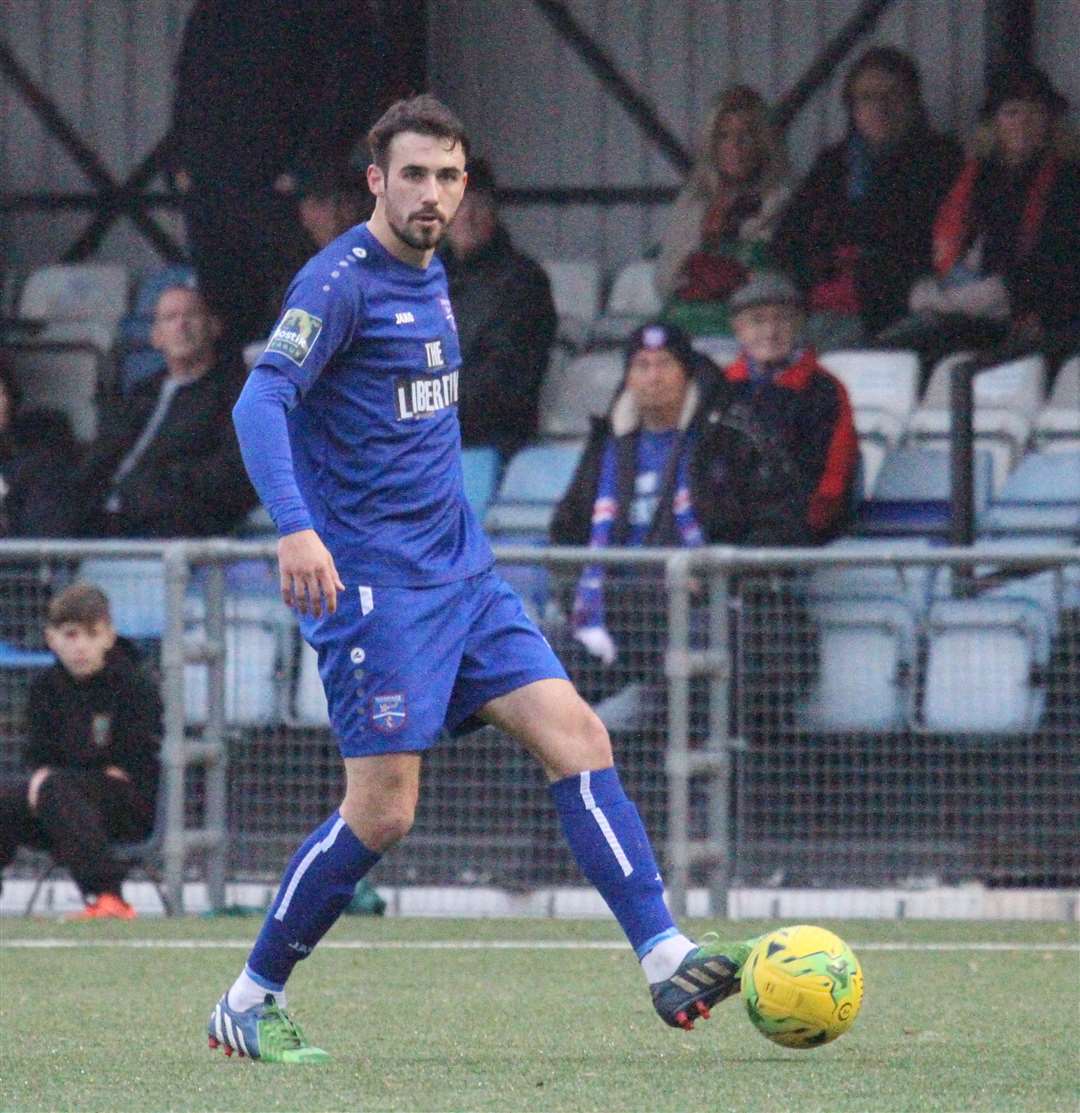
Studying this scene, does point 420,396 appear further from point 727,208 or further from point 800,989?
point 727,208

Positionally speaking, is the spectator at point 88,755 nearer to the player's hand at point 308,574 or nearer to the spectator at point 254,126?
the spectator at point 254,126

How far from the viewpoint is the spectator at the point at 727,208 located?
1221 centimetres

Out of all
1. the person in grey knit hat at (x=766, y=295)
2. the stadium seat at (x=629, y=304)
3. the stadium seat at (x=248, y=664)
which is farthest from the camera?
the stadium seat at (x=629, y=304)

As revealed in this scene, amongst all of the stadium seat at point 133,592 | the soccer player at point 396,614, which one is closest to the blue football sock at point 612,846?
the soccer player at point 396,614

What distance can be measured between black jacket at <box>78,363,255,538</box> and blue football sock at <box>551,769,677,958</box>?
567 cm

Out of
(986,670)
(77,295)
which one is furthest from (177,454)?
(986,670)

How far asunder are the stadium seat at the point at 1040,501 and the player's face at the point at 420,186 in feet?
17.4

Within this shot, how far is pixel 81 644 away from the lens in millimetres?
9719

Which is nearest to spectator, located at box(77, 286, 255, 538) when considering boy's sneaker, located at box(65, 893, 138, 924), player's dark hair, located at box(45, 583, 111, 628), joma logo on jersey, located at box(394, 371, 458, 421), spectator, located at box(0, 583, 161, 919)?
spectator, located at box(0, 583, 161, 919)

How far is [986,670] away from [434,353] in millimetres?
3971

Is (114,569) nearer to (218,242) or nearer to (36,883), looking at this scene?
(36,883)

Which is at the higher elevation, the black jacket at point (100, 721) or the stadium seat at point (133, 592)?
the stadium seat at point (133, 592)

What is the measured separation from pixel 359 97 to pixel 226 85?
696mm

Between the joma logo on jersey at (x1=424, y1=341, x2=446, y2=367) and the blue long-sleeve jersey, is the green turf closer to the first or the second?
the blue long-sleeve jersey
